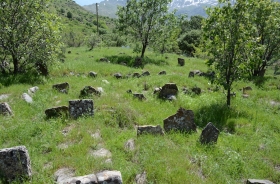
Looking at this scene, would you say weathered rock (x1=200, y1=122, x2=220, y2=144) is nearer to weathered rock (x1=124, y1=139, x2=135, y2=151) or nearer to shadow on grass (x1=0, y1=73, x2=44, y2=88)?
weathered rock (x1=124, y1=139, x2=135, y2=151)

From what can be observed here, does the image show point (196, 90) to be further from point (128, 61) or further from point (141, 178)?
point (128, 61)

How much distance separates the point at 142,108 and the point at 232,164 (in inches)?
171

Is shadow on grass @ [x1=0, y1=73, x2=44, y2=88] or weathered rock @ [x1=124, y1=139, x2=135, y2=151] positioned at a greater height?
shadow on grass @ [x1=0, y1=73, x2=44, y2=88]

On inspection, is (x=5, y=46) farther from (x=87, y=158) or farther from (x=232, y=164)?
(x=232, y=164)

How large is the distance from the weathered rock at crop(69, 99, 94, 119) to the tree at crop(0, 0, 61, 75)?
610 cm

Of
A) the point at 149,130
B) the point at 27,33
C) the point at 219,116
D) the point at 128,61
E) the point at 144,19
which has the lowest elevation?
the point at 219,116

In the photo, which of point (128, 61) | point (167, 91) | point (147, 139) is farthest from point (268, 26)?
point (147, 139)

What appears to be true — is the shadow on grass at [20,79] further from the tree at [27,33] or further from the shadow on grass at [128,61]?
the shadow on grass at [128,61]

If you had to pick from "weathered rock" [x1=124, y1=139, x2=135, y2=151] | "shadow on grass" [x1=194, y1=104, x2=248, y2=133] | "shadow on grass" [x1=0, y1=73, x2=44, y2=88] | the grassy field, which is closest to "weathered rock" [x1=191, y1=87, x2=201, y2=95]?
the grassy field

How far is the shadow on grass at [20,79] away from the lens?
12123 mm

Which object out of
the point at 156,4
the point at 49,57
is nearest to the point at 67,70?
the point at 49,57

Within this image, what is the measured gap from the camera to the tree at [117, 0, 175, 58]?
22.1 meters

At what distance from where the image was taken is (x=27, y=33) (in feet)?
42.8

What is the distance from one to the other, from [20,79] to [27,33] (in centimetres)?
255
